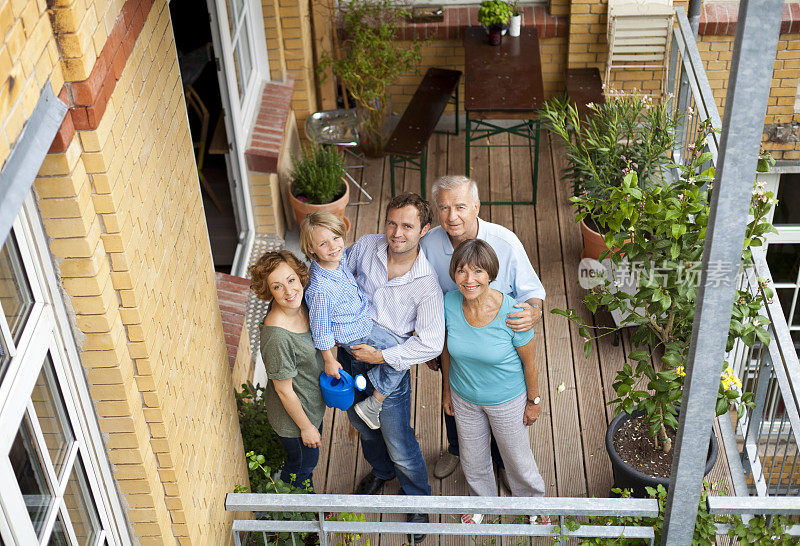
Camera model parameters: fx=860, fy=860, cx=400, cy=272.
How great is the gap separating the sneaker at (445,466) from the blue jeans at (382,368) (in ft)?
2.89

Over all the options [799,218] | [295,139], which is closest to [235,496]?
[295,139]

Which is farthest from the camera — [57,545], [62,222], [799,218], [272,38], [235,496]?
[799,218]

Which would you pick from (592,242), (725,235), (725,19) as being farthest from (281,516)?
(725,19)

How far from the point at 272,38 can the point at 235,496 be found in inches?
146

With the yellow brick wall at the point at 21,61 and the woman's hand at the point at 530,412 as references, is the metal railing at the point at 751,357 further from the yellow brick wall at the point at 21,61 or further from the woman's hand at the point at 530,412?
the yellow brick wall at the point at 21,61

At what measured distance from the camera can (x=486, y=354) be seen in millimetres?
3508

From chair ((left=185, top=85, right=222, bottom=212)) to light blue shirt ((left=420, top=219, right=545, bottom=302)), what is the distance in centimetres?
351

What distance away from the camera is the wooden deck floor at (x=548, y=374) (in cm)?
440

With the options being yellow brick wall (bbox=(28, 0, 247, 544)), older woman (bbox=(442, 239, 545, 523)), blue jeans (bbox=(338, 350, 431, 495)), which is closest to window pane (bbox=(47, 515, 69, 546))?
yellow brick wall (bbox=(28, 0, 247, 544))

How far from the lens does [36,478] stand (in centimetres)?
231

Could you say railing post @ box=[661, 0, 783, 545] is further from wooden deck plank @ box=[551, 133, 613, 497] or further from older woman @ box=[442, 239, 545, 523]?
wooden deck plank @ box=[551, 133, 613, 497]

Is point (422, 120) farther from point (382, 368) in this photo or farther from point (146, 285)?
point (146, 285)

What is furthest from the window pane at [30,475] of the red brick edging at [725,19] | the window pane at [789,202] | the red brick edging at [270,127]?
the window pane at [789,202]

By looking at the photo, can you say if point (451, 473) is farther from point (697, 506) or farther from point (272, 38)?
point (272, 38)
